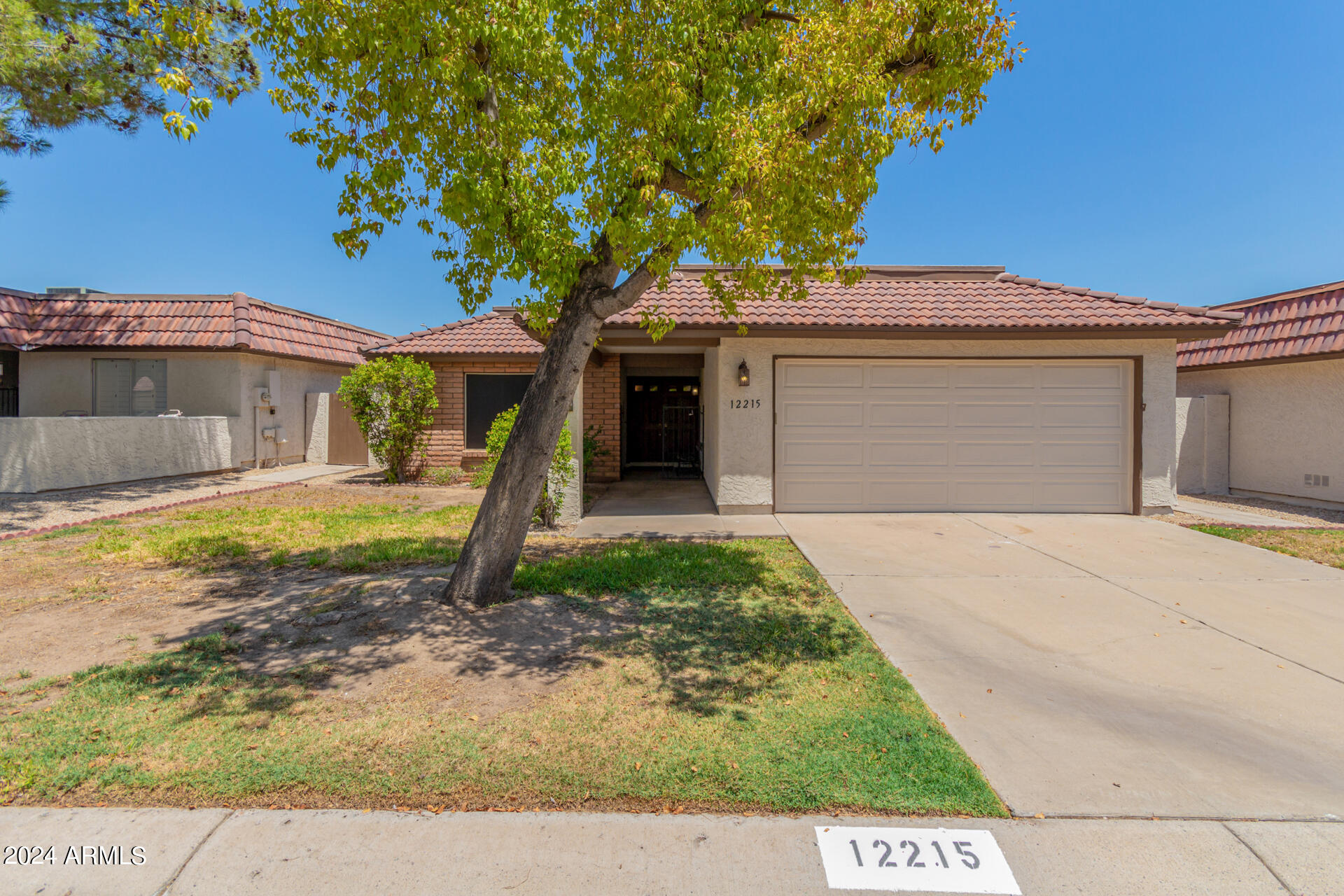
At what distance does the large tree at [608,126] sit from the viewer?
15.6 ft

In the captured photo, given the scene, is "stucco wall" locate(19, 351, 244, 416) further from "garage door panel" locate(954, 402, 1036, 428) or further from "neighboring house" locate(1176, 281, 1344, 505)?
"neighboring house" locate(1176, 281, 1344, 505)

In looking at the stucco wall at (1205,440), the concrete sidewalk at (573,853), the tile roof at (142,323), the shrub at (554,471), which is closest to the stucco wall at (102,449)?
the tile roof at (142,323)

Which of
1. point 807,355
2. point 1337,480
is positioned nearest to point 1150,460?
point 1337,480

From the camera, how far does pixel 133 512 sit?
32.8 ft

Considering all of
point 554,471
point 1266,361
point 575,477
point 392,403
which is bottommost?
point 575,477

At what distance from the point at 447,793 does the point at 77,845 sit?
4.70 feet

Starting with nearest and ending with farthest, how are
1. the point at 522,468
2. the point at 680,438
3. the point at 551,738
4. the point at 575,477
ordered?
1. the point at 551,738
2. the point at 522,468
3. the point at 575,477
4. the point at 680,438

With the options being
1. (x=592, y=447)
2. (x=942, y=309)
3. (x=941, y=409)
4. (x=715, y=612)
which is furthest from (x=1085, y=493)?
(x=592, y=447)

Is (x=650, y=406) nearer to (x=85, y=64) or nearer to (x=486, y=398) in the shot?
(x=486, y=398)

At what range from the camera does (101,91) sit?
9836 millimetres

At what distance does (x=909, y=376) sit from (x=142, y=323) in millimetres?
17071

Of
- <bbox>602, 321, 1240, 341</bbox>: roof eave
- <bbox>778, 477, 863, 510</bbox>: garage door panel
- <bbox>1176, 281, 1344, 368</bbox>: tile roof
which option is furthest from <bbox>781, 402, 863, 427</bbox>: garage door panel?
<bbox>1176, 281, 1344, 368</bbox>: tile roof

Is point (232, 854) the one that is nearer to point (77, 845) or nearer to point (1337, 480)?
point (77, 845)

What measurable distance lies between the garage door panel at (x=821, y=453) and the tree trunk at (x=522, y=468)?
18.9 feet
